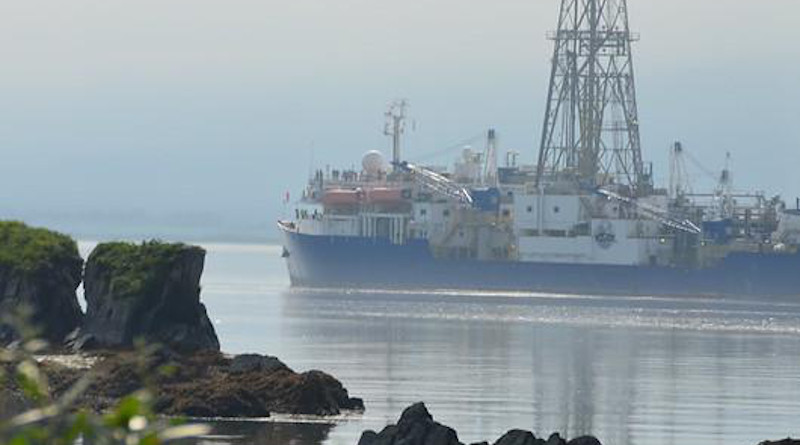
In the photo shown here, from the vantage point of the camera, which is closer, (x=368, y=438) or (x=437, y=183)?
(x=368, y=438)

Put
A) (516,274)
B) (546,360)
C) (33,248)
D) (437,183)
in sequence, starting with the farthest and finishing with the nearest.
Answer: (437,183), (516,274), (546,360), (33,248)

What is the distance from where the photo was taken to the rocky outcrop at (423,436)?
24.0 meters

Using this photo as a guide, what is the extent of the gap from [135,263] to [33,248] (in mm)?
2555

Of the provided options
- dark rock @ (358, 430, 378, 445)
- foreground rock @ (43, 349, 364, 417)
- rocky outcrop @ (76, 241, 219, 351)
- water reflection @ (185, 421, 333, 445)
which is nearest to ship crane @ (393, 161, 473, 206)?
rocky outcrop @ (76, 241, 219, 351)

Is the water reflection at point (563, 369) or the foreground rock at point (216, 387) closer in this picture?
the foreground rock at point (216, 387)

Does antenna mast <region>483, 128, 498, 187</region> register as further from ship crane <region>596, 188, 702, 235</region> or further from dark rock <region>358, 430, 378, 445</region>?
dark rock <region>358, 430, 378, 445</region>

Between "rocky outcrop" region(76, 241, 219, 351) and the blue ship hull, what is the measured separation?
85677mm

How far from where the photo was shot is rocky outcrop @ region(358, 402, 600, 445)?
23953mm

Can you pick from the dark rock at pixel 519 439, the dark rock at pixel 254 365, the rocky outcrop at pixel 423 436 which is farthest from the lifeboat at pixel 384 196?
the dark rock at pixel 519 439

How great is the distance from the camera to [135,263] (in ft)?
131

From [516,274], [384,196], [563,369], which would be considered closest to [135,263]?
[563,369]

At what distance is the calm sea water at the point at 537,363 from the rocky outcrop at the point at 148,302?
352 centimetres

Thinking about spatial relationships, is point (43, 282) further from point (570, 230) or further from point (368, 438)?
point (570, 230)

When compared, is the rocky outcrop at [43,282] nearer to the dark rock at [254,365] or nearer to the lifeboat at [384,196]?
the dark rock at [254,365]
